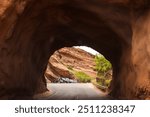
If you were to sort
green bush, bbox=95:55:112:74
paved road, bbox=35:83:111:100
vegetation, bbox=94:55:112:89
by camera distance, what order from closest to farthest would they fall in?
paved road, bbox=35:83:111:100
vegetation, bbox=94:55:112:89
green bush, bbox=95:55:112:74

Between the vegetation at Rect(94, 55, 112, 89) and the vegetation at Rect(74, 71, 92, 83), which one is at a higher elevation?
the vegetation at Rect(94, 55, 112, 89)

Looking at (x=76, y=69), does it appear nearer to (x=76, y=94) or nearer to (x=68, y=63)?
(x=68, y=63)

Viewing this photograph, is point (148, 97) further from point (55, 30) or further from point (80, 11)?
point (55, 30)

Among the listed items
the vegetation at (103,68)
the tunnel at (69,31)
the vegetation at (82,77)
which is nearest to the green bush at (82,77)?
the vegetation at (82,77)

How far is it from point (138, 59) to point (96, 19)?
172 inches

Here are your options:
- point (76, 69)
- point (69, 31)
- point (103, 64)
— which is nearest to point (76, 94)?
point (69, 31)

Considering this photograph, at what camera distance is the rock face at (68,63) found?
2104 inches

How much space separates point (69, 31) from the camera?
1992cm

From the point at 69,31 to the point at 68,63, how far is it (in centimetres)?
4264

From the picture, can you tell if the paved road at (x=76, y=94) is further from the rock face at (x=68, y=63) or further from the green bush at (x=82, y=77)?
the green bush at (x=82, y=77)

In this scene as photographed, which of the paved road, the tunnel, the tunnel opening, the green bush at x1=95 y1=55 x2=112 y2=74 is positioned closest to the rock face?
the tunnel opening

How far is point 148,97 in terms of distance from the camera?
12109 mm

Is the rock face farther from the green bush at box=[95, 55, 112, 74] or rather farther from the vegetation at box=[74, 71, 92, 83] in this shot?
the green bush at box=[95, 55, 112, 74]

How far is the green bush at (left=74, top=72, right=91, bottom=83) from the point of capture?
57447 millimetres
